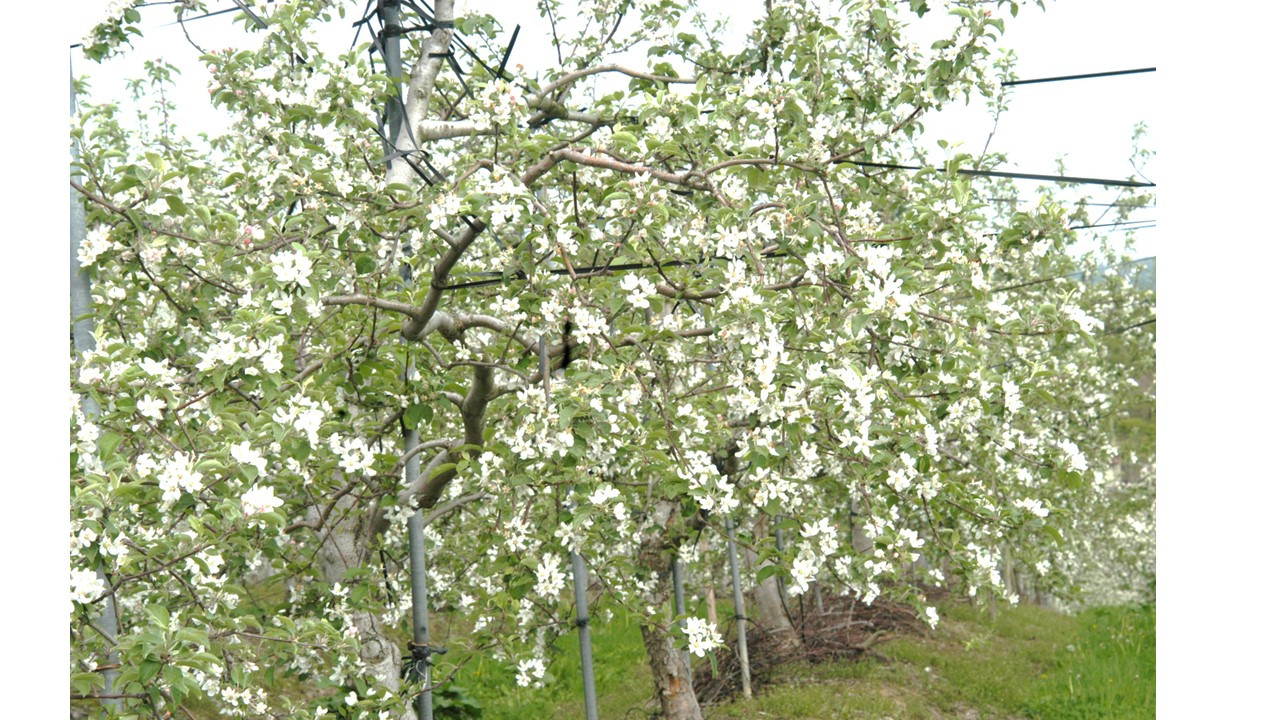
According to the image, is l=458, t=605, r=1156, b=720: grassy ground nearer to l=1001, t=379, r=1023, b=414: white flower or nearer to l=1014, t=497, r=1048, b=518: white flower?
l=1014, t=497, r=1048, b=518: white flower

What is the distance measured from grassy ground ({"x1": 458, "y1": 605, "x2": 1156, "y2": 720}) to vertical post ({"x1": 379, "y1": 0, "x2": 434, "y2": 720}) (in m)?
2.63

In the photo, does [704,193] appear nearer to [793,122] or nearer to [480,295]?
[793,122]

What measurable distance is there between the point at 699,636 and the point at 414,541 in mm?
1201

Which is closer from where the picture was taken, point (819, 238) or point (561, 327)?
point (819, 238)

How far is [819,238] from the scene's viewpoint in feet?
9.94

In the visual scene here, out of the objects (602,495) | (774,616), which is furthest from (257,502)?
(774,616)

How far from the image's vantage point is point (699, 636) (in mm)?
3381

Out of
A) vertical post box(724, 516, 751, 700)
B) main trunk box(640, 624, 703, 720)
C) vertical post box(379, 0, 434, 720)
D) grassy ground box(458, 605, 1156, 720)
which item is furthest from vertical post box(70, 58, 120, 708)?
vertical post box(724, 516, 751, 700)

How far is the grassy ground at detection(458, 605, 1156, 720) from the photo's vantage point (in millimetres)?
6977

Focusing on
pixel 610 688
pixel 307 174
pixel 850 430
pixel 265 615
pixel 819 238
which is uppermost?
pixel 307 174

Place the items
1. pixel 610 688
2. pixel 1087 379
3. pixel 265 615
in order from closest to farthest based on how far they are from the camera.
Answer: pixel 265 615, pixel 610 688, pixel 1087 379

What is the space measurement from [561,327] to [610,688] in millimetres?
5580
